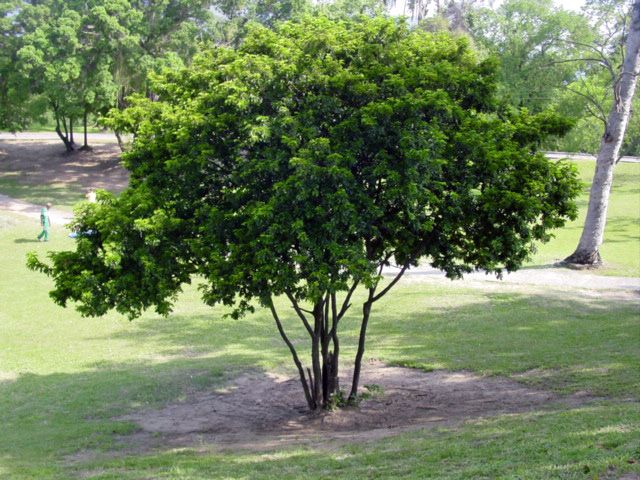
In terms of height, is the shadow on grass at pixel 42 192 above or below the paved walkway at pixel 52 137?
below

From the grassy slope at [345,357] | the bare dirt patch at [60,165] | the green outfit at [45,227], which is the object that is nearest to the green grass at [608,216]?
the bare dirt patch at [60,165]

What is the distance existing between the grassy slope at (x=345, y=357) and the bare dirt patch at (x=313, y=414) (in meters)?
0.53

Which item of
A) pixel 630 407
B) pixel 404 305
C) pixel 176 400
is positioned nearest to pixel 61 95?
pixel 404 305

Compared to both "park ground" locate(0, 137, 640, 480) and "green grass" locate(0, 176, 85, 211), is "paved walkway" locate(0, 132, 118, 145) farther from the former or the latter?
"park ground" locate(0, 137, 640, 480)

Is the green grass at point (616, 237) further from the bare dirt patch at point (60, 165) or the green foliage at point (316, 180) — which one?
the bare dirt patch at point (60, 165)

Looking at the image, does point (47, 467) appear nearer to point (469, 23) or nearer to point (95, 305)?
point (95, 305)

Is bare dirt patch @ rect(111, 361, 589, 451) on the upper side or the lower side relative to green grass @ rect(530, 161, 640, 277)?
lower

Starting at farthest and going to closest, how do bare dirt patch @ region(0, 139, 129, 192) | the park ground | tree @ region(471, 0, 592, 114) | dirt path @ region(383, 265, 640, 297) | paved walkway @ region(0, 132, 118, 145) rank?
paved walkway @ region(0, 132, 118, 145) < bare dirt patch @ region(0, 139, 129, 192) < tree @ region(471, 0, 592, 114) < dirt path @ region(383, 265, 640, 297) < the park ground

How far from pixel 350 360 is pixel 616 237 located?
1987cm

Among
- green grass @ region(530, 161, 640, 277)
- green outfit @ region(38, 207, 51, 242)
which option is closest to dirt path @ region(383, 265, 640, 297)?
green grass @ region(530, 161, 640, 277)

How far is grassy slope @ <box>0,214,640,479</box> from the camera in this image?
8320 millimetres

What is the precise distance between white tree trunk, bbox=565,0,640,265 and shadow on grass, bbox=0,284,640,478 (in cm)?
489

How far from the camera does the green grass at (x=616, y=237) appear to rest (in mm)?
26203

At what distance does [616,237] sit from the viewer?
32156 mm
